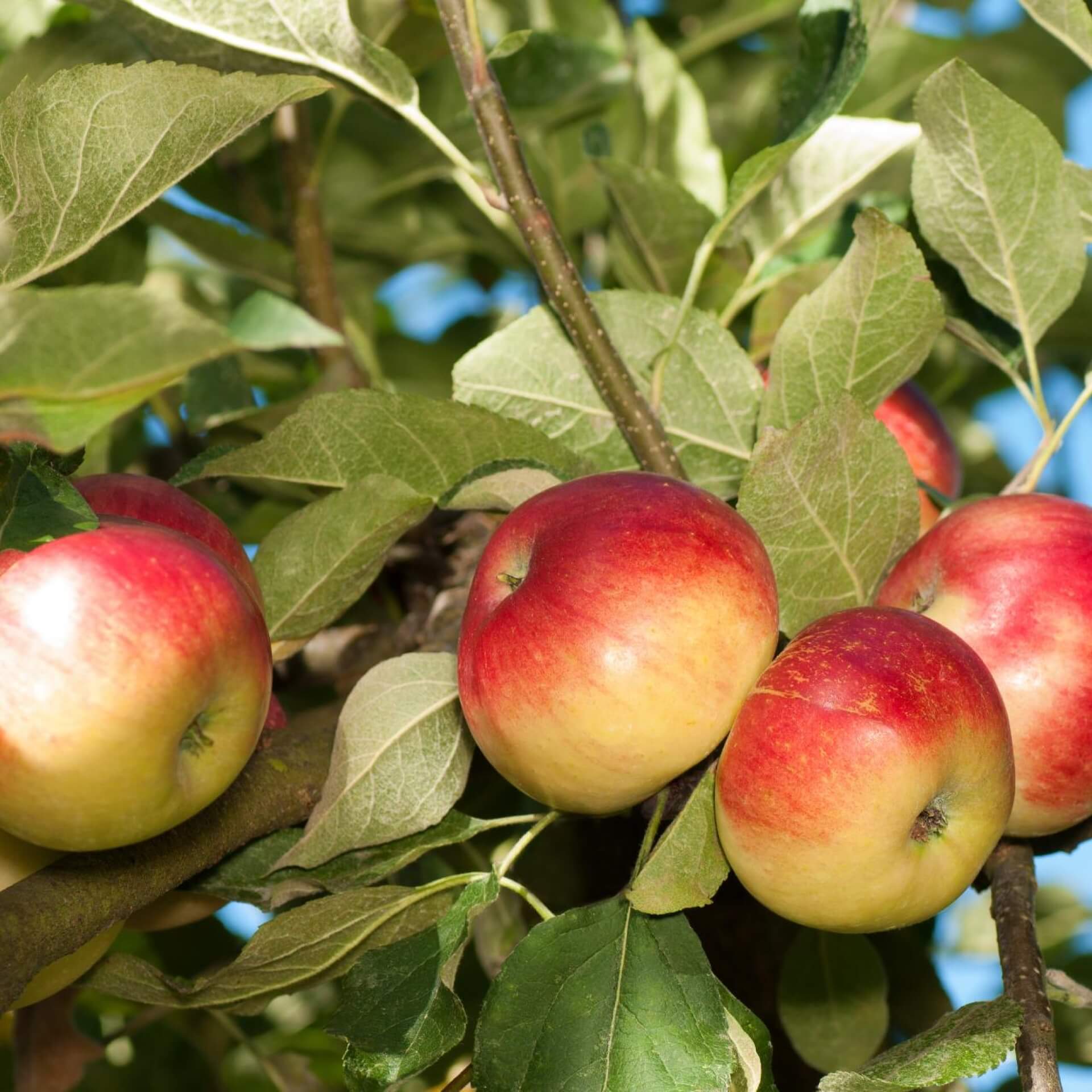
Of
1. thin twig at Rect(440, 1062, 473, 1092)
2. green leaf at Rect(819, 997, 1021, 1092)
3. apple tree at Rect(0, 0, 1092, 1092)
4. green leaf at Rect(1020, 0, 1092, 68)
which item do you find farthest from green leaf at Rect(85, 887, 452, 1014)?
green leaf at Rect(1020, 0, 1092, 68)

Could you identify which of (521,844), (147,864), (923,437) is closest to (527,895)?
(521,844)

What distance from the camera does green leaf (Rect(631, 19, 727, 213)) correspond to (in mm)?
1611

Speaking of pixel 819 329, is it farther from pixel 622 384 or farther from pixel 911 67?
pixel 911 67

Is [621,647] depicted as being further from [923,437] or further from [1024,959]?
[923,437]

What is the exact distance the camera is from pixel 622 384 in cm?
100

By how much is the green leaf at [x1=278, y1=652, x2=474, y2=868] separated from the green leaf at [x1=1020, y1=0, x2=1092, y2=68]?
71cm

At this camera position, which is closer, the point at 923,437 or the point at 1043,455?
the point at 1043,455

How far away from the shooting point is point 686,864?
828 millimetres

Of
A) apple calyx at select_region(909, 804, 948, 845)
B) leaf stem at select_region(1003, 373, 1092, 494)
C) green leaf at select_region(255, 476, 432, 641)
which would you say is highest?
green leaf at select_region(255, 476, 432, 641)

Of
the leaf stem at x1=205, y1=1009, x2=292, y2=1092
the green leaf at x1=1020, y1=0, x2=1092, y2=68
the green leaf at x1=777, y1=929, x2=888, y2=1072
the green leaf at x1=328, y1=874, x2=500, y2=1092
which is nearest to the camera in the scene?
the green leaf at x1=328, y1=874, x2=500, y2=1092

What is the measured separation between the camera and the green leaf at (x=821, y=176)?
1272 mm

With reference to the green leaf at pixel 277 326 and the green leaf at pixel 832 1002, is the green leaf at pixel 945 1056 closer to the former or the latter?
the green leaf at pixel 832 1002

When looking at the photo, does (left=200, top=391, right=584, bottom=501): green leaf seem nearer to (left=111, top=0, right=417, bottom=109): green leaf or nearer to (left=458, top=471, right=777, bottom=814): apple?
(left=458, top=471, right=777, bottom=814): apple

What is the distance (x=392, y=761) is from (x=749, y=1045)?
32cm
